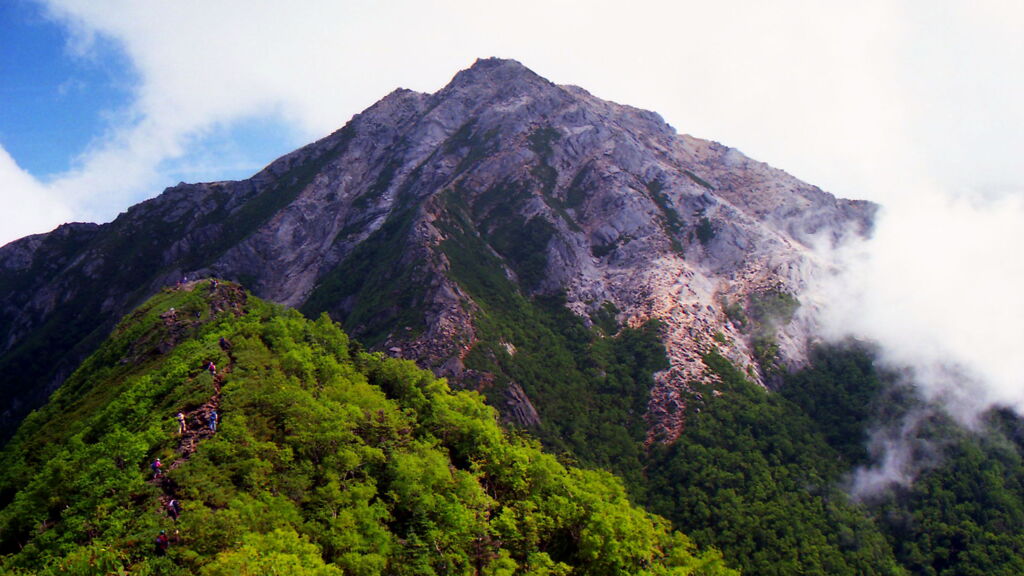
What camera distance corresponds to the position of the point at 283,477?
44.7 meters

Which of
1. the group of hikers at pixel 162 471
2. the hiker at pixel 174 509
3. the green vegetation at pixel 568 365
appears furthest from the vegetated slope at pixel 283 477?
the green vegetation at pixel 568 365

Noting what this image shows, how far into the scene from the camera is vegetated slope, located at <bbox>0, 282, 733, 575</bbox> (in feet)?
118

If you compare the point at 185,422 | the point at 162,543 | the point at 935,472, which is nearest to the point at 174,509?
the point at 162,543

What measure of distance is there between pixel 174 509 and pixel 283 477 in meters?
8.23

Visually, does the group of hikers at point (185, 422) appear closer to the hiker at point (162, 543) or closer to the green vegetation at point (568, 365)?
the hiker at point (162, 543)

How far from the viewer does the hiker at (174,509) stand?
123ft

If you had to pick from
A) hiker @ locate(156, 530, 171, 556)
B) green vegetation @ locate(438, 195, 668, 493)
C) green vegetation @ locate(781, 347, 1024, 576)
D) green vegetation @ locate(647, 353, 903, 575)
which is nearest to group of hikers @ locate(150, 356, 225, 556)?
hiker @ locate(156, 530, 171, 556)

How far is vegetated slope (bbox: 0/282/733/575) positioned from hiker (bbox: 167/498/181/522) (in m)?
0.70

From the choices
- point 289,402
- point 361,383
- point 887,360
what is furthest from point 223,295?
point 887,360

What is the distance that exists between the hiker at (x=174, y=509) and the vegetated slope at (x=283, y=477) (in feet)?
2.28

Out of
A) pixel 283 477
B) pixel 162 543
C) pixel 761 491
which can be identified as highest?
pixel 761 491

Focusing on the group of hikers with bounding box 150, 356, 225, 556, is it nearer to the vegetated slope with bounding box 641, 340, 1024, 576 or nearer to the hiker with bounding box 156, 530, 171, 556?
the hiker with bounding box 156, 530, 171, 556

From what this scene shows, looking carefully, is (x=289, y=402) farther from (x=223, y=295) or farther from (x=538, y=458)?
(x=223, y=295)

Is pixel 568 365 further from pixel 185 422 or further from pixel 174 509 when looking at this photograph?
pixel 174 509
